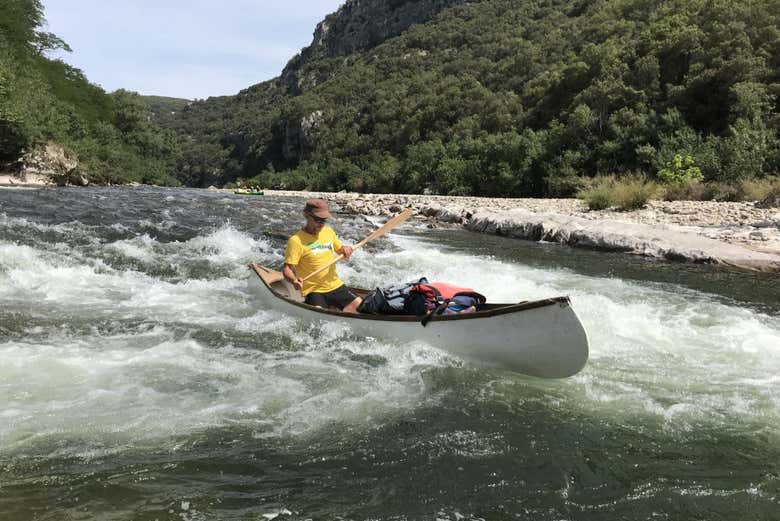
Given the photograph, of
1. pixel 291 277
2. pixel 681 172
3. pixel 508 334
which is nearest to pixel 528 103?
pixel 681 172

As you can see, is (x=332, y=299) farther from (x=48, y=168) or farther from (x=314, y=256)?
(x=48, y=168)

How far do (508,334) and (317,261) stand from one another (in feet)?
7.92

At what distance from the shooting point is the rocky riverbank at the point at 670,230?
1042 centimetres

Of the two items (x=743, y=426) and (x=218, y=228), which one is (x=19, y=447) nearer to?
(x=743, y=426)

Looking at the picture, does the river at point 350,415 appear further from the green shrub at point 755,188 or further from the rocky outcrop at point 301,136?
the rocky outcrop at point 301,136

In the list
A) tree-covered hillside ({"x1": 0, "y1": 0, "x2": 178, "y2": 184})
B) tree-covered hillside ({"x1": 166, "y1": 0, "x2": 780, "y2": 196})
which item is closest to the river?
tree-covered hillside ({"x1": 166, "y1": 0, "x2": 780, "y2": 196})

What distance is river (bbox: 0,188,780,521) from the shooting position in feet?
8.63

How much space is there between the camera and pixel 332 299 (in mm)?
5965

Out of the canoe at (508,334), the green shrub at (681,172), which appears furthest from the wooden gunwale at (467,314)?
the green shrub at (681,172)

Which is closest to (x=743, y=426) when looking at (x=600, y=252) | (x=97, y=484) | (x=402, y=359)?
(x=402, y=359)

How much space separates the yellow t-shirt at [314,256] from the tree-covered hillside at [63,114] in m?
24.8

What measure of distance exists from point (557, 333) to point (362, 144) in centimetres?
7116

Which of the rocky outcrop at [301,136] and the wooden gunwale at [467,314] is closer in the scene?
the wooden gunwale at [467,314]

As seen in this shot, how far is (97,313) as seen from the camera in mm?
6023
